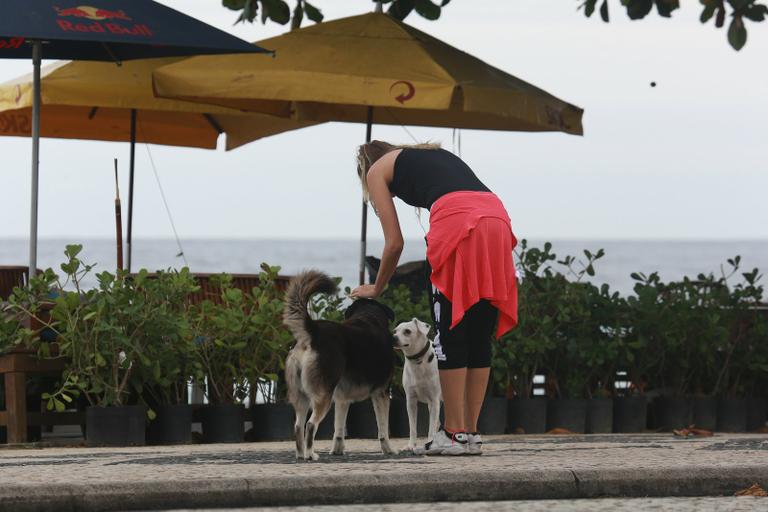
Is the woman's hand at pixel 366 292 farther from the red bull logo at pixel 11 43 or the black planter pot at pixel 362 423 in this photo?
the red bull logo at pixel 11 43

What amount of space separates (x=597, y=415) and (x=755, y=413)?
1485 millimetres

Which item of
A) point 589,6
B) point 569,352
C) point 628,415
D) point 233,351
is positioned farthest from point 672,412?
point 233,351

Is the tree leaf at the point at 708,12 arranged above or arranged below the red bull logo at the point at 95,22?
above

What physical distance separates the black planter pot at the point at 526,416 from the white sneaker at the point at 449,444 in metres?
3.31

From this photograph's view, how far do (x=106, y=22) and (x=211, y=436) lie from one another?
2881 millimetres

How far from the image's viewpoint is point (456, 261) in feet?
22.9

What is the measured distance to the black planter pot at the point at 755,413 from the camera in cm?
1129

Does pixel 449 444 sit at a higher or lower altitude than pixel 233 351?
lower

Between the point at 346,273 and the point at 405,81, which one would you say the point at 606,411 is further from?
the point at 346,273

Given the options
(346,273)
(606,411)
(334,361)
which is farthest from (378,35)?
(346,273)

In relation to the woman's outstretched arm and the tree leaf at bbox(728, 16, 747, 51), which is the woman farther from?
the tree leaf at bbox(728, 16, 747, 51)

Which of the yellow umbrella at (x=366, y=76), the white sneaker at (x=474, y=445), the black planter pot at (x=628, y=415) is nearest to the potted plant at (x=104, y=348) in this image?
the yellow umbrella at (x=366, y=76)

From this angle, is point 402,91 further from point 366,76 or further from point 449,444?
point 449,444

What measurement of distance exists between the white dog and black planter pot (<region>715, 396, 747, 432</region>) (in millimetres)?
4097
